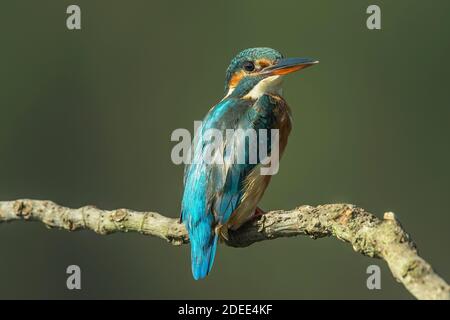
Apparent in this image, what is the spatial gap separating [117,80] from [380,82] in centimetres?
228

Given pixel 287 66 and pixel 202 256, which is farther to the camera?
pixel 287 66

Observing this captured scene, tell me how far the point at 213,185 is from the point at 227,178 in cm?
6

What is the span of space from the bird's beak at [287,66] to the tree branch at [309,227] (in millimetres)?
724

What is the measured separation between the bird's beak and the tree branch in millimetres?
724

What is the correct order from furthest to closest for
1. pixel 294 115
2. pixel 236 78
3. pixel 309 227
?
1. pixel 294 115
2. pixel 236 78
3. pixel 309 227

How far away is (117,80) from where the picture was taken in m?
7.39

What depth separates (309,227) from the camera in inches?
105

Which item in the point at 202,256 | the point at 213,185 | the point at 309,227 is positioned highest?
the point at 213,185

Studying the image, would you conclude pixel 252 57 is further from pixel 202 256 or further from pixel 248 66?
pixel 202 256

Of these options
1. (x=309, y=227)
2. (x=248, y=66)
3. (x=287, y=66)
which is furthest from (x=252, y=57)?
(x=309, y=227)

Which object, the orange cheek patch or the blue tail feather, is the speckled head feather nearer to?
the orange cheek patch

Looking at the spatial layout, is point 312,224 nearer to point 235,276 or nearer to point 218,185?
point 218,185

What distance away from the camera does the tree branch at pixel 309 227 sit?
81.5 inches

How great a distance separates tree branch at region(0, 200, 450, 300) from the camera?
6.79ft
